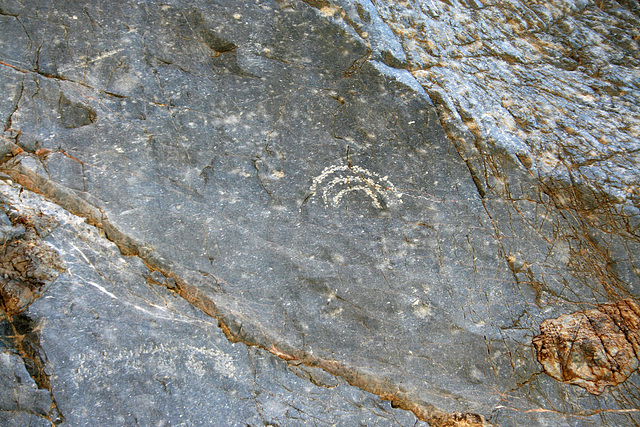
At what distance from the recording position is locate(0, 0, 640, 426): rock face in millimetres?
2078

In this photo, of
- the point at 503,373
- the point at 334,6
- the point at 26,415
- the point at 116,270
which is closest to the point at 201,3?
the point at 334,6

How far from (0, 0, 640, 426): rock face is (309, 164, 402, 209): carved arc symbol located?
0.01 m

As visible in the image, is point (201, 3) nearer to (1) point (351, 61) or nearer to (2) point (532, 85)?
(1) point (351, 61)

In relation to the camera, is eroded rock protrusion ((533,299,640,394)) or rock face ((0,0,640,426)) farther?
eroded rock protrusion ((533,299,640,394))

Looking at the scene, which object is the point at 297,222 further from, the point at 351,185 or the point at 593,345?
the point at 593,345

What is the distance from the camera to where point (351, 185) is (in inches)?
99.1

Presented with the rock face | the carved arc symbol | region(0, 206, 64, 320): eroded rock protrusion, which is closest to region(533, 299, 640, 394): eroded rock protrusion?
the rock face

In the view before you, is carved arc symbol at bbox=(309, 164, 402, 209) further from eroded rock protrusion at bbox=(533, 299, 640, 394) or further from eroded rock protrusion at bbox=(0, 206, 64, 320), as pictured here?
eroded rock protrusion at bbox=(0, 206, 64, 320)

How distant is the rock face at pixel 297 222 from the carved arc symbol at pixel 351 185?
1cm

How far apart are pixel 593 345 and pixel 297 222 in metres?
1.62

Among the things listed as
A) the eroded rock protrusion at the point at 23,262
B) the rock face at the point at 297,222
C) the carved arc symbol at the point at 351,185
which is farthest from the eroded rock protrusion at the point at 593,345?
the eroded rock protrusion at the point at 23,262

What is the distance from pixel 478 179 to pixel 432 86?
2.19 feet

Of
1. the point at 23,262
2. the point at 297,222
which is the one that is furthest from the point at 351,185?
the point at 23,262

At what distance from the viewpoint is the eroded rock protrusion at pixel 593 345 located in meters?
2.24
